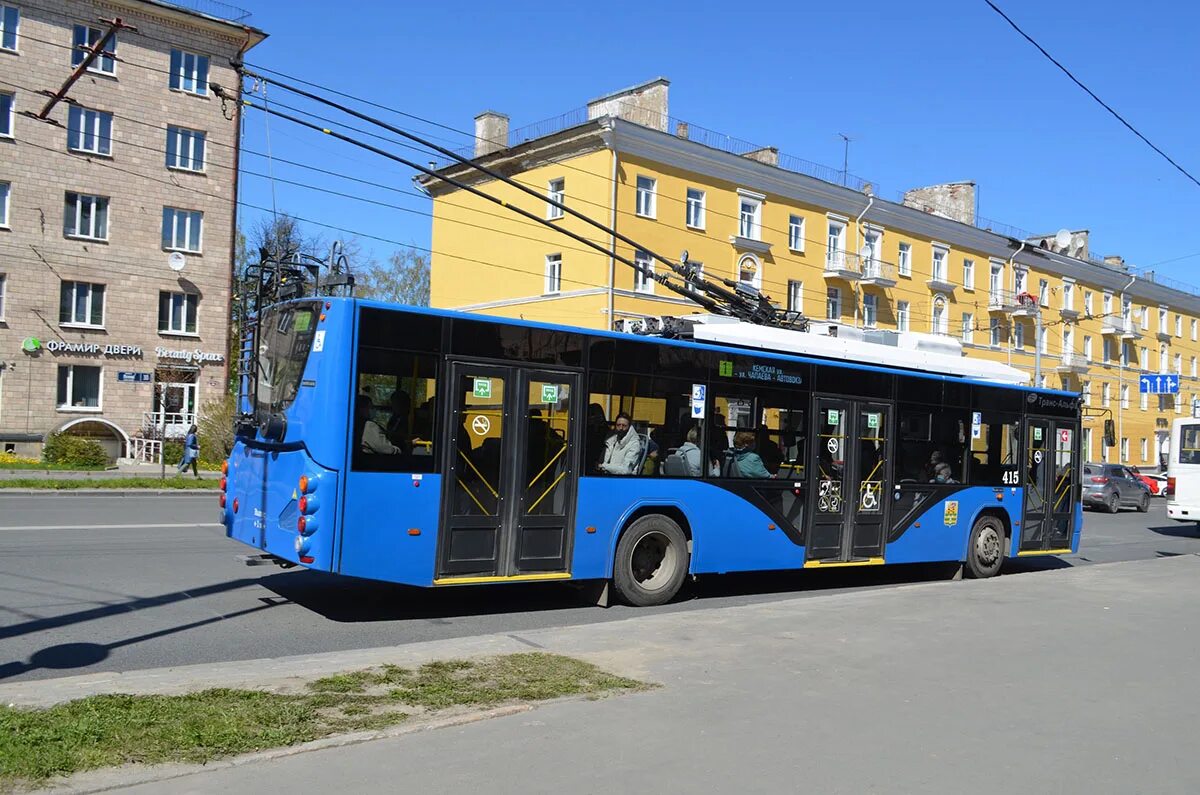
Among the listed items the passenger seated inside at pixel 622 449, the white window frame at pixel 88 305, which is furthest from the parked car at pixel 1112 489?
the white window frame at pixel 88 305

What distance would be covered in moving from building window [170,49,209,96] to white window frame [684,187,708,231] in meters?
18.1

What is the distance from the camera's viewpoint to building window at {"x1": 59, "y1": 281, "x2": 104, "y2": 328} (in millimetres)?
37844

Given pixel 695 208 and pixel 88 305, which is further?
pixel 695 208

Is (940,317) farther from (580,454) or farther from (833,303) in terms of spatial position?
(580,454)

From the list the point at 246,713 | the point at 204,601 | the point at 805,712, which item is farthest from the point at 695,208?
the point at 246,713

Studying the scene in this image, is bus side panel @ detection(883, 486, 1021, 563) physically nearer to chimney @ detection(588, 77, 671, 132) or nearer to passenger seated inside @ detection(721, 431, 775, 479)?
passenger seated inside @ detection(721, 431, 775, 479)

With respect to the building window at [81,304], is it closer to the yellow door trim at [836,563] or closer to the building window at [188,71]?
the building window at [188,71]

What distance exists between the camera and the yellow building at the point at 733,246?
3900cm

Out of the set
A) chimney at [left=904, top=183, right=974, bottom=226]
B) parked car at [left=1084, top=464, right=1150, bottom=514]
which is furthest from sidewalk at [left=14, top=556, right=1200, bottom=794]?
chimney at [left=904, top=183, right=974, bottom=226]

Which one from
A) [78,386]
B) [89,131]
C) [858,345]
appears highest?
[89,131]

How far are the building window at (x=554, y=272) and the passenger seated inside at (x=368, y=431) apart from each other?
103ft

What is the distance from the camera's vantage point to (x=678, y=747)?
589 cm

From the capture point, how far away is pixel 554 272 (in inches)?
1612

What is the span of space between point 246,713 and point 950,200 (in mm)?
55344
